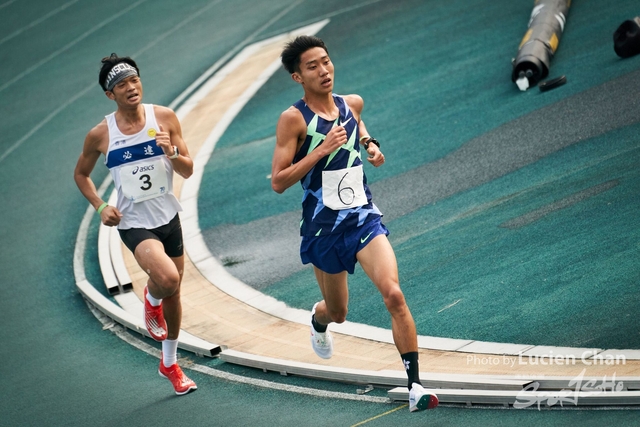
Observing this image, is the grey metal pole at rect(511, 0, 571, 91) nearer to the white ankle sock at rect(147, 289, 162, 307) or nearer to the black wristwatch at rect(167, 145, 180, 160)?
the black wristwatch at rect(167, 145, 180, 160)

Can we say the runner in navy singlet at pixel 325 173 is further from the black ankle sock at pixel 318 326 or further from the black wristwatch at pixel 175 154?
the black wristwatch at pixel 175 154

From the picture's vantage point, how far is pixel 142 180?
6918 mm

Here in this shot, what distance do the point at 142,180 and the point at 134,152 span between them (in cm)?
23

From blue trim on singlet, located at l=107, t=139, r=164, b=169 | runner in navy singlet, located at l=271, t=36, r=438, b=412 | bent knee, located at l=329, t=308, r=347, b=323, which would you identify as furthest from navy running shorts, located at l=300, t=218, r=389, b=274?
blue trim on singlet, located at l=107, t=139, r=164, b=169

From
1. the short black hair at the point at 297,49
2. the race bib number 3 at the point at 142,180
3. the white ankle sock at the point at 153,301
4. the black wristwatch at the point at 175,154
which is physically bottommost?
the white ankle sock at the point at 153,301

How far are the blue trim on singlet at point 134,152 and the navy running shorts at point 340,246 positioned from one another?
1634mm

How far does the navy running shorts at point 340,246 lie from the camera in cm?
590

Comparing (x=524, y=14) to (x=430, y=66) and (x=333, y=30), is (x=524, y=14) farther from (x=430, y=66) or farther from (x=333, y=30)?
(x=333, y=30)

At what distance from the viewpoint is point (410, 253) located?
29.6 ft

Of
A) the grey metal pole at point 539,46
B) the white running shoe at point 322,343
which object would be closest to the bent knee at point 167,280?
the white running shoe at point 322,343

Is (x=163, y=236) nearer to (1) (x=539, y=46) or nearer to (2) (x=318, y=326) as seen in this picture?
(2) (x=318, y=326)

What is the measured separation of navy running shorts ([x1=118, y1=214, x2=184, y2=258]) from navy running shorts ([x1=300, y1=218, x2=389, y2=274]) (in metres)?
1.46

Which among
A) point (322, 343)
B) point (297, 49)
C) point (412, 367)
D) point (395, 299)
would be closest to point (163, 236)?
point (322, 343)

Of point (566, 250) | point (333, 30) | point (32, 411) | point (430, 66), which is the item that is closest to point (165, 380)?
point (32, 411)
